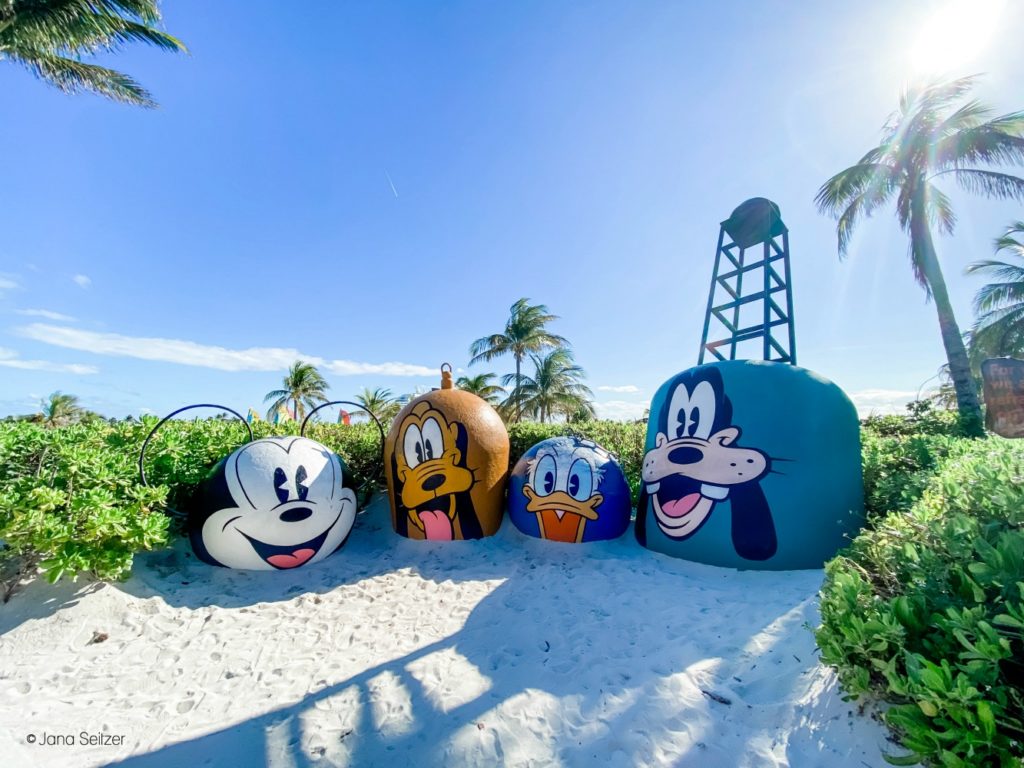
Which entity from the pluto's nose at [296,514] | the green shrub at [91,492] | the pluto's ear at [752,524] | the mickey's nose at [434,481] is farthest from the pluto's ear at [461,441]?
the pluto's ear at [752,524]

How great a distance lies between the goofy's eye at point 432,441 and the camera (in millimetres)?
5574

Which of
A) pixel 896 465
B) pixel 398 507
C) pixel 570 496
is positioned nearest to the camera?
pixel 896 465

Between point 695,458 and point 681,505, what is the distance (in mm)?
578

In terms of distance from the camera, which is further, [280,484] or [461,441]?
[461,441]

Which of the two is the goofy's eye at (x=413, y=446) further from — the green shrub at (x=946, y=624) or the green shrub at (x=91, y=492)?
the green shrub at (x=946, y=624)

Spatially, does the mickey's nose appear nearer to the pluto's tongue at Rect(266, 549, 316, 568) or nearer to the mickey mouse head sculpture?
the mickey mouse head sculpture

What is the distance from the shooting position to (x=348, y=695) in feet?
9.56

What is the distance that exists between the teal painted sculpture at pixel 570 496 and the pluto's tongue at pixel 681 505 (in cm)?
70

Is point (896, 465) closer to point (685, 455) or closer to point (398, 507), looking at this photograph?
point (685, 455)

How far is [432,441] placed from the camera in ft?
18.4

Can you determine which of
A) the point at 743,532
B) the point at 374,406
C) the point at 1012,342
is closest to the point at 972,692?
the point at 743,532

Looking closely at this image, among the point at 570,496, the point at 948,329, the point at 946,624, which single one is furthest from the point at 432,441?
the point at 948,329

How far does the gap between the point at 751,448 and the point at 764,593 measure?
4.79 feet

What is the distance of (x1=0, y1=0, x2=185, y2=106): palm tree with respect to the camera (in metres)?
10.3
